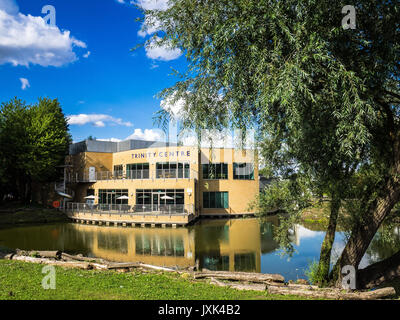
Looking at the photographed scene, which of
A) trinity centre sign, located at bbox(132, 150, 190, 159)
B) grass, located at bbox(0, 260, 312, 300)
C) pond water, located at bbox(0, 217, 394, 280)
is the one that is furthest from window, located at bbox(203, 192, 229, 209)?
grass, located at bbox(0, 260, 312, 300)

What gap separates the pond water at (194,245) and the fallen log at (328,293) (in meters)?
2.56

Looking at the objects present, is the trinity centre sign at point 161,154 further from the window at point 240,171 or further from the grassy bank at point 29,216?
the grassy bank at point 29,216

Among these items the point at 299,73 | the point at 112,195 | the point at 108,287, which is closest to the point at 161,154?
the point at 112,195

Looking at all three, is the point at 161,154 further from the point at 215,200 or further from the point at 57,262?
the point at 57,262

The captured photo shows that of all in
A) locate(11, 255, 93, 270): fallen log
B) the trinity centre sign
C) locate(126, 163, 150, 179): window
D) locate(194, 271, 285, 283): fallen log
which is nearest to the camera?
locate(194, 271, 285, 283): fallen log

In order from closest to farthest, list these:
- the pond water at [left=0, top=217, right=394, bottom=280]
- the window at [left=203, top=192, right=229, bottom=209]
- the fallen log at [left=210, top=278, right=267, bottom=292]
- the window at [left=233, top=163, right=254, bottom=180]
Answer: the fallen log at [left=210, top=278, right=267, bottom=292]
the pond water at [left=0, top=217, right=394, bottom=280]
the window at [left=203, top=192, right=229, bottom=209]
the window at [left=233, top=163, right=254, bottom=180]

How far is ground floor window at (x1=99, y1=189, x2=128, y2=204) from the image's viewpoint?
96.6ft

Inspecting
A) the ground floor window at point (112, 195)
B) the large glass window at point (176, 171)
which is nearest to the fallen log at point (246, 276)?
the large glass window at point (176, 171)

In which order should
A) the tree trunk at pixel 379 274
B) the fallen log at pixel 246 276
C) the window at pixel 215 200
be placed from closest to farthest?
1. the fallen log at pixel 246 276
2. the tree trunk at pixel 379 274
3. the window at pixel 215 200

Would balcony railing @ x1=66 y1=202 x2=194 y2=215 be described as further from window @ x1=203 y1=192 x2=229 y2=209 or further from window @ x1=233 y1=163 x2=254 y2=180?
window @ x1=233 y1=163 x2=254 y2=180

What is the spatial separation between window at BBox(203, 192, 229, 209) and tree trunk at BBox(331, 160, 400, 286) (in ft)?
73.8

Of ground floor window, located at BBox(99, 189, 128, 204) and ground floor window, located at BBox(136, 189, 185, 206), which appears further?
ground floor window, located at BBox(99, 189, 128, 204)

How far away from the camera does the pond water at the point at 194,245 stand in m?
12.5

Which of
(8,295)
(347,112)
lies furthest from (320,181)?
(8,295)
